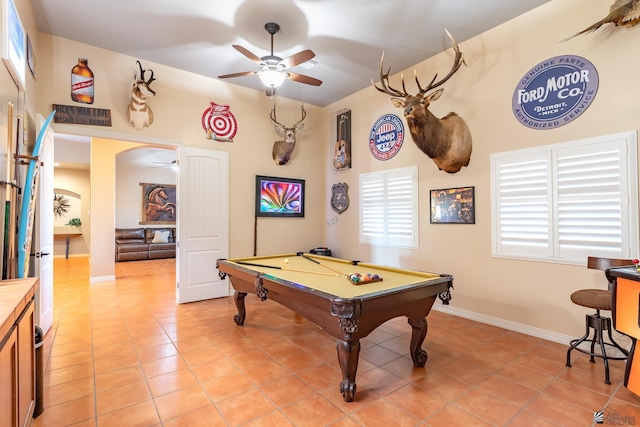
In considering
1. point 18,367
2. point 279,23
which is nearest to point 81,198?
point 279,23

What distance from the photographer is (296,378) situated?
263 cm

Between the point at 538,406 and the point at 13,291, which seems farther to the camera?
the point at 538,406

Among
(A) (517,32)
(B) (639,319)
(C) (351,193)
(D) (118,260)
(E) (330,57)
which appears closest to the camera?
(B) (639,319)

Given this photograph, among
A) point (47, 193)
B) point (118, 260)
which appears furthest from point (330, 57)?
point (118, 260)

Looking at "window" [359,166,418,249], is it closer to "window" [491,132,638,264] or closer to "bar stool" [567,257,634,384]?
"window" [491,132,638,264]

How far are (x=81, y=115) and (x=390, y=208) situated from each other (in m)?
4.52

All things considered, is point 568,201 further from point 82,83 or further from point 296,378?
point 82,83

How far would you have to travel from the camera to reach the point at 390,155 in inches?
202

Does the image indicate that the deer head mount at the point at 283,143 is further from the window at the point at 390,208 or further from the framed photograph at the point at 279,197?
the window at the point at 390,208

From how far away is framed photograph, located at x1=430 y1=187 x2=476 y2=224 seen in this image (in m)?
4.08

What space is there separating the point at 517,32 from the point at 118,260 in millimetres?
10241

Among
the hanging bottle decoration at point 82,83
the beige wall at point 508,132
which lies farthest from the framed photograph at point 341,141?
the hanging bottle decoration at point 82,83

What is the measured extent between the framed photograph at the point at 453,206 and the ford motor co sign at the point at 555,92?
3.41ft

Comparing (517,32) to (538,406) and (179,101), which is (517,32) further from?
(179,101)
